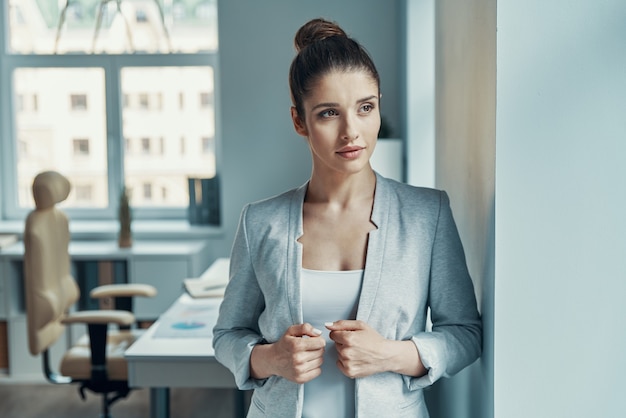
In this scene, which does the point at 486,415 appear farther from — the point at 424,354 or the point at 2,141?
the point at 2,141

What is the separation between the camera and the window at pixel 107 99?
5172 millimetres

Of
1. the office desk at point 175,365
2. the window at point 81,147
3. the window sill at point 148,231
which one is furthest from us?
the window at point 81,147

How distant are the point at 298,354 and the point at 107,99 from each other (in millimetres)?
4071

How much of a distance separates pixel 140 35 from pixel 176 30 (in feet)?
0.76

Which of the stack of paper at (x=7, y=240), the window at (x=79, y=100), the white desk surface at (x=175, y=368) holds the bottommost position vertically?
the white desk surface at (x=175, y=368)

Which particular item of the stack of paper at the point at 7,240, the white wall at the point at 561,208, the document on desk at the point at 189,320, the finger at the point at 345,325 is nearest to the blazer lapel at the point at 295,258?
the finger at the point at 345,325

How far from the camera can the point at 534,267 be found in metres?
1.36

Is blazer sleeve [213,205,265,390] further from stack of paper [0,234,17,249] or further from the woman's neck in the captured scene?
stack of paper [0,234,17,249]

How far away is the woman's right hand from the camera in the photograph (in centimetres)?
145

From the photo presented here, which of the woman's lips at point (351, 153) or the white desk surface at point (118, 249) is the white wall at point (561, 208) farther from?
the white desk surface at point (118, 249)

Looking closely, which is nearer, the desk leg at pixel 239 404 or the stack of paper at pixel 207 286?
the stack of paper at pixel 207 286

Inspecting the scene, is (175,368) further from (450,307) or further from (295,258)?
(450,307)

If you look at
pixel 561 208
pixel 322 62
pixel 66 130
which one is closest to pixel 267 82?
→ pixel 66 130

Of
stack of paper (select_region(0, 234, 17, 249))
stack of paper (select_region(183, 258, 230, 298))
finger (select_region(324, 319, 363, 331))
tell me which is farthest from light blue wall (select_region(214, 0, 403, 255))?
finger (select_region(324, 319, 363, 331))
